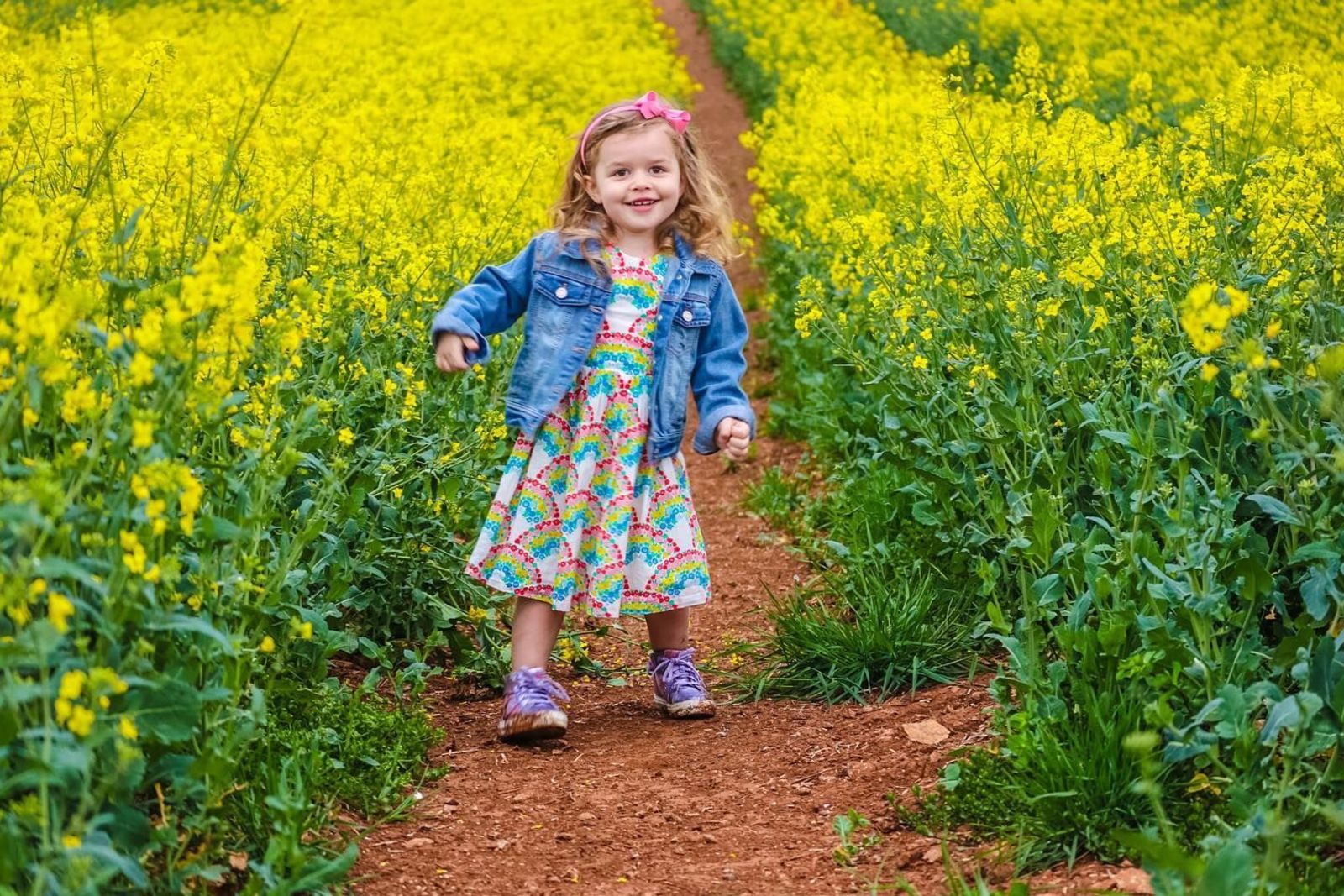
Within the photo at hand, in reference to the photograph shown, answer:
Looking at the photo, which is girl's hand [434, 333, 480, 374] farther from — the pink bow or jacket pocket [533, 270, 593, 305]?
the pink bow

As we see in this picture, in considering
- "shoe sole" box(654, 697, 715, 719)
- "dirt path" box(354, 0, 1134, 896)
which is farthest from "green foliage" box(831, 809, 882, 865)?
"shoe sole" box(654, 697, 715, 719)

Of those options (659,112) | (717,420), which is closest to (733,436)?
(717,420)

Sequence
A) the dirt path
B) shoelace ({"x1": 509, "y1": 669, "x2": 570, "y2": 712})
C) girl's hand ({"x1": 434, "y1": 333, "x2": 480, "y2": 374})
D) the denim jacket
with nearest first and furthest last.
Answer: the dirt path
girl's hand ({"x1": 434, "y1": 333, "x2": 480, "y2": 374})
shoelace ({"x1": 509, "y1": 669, "x2": 570, "y2": 712})
the denim jacket

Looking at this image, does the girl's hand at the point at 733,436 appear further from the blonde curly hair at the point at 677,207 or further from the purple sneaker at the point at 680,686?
the purple sneaker at the point at 680,686

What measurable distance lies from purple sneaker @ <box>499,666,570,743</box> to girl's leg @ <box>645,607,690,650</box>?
36cm

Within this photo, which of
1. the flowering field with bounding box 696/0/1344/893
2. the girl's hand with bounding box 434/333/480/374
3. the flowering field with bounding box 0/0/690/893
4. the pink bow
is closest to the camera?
the flowering field with bounding box 0/0/690/893

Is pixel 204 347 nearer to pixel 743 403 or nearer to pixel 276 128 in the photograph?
pixel 743 403

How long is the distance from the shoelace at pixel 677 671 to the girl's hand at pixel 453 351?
3.20 ft

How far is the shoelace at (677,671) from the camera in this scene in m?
4.13

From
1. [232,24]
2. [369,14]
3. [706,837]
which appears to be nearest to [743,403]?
[706,837]

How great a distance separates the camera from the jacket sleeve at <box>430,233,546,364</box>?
3.80 m

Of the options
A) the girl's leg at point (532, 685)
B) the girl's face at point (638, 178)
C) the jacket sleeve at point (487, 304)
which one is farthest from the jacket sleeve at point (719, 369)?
the girl's leg at point (532, 685)

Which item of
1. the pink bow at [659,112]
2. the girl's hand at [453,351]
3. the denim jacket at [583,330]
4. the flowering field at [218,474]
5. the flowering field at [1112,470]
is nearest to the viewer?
the flowering field at [218,474]

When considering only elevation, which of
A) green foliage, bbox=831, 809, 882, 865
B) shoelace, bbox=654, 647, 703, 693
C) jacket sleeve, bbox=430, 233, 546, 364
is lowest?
green foliage, bbox=831, 809, 882, 865
